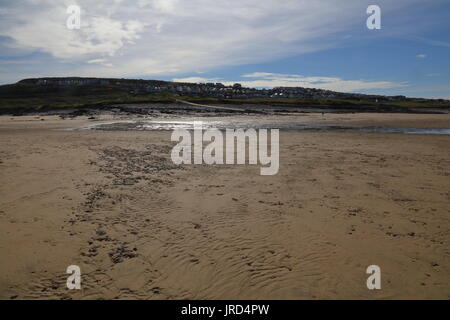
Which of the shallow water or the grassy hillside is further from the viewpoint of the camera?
the grassy hillside

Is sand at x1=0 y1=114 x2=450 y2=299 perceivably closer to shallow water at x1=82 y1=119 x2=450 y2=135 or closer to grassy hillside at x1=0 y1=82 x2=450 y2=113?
shallow water at x1=82 y1=119 x2=450 y2=135

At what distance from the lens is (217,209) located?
314 inches

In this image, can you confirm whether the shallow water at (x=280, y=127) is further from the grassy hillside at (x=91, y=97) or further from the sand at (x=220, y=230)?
the grassy hillside at (x=91, y=97)

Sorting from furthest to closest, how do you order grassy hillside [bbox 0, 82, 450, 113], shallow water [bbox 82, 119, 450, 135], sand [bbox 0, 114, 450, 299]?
grassy hillside [bbox 0, 82, 450, 113] < shallow water [bbox 82, 119, 450, 135] < sand [bbox 0, 114, 450, 299]

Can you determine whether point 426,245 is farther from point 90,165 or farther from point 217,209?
point 90,165

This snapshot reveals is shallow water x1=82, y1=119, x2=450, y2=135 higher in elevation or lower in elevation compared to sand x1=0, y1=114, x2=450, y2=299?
higher

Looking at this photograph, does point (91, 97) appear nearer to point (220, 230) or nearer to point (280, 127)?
point (280, 127)

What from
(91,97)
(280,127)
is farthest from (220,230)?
(91,97)

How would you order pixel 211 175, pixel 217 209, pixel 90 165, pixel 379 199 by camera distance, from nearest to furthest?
pixel 217 209, pixel 379 199, pixel 211 175, pixel 90 165

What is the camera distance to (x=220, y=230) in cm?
684

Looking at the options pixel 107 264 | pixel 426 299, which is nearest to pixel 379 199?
pixel 426 299

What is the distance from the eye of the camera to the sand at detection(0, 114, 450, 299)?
16.4 feet

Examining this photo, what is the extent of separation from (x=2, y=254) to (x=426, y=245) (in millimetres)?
8035

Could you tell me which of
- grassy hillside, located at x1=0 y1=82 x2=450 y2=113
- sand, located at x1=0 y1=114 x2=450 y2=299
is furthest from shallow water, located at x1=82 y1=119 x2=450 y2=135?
grassy hillside, located at x1=0 y1=82 x2=450 y2=113
